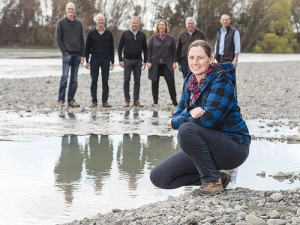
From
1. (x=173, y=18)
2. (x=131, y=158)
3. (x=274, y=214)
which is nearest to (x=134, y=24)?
(x=131, y=158)

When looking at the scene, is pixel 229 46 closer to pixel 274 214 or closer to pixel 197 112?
pixel 197 112

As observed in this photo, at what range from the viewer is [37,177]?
16.4 ft

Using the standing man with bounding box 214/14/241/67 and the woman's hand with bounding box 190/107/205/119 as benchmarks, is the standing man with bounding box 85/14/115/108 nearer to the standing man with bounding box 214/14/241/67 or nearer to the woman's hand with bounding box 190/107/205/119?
the standing man with bounding box 214/14/241/67

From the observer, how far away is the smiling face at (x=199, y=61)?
13.3ft

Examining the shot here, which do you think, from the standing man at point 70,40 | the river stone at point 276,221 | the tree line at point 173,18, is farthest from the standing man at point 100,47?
the tree line at point 173,18

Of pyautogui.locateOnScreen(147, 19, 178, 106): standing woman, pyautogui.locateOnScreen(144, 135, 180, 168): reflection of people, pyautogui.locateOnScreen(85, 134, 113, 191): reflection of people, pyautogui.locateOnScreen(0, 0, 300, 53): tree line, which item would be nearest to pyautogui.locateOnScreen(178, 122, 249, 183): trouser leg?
pyautogui.locateOnScreen(85, 134, 113, 191): reflection of people

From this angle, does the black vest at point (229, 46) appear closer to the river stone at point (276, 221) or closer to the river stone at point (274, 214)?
the river stone at point (274, 214)

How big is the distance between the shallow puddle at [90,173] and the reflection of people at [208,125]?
1.80ft

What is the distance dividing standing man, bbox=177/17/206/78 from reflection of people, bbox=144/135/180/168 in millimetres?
3341

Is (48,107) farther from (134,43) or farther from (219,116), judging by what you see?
(219,116)

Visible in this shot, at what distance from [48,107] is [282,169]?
242 inches

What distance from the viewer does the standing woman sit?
10.2m

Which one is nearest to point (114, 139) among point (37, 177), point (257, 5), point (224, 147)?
point (37, 177)

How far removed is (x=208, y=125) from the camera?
3959mm
